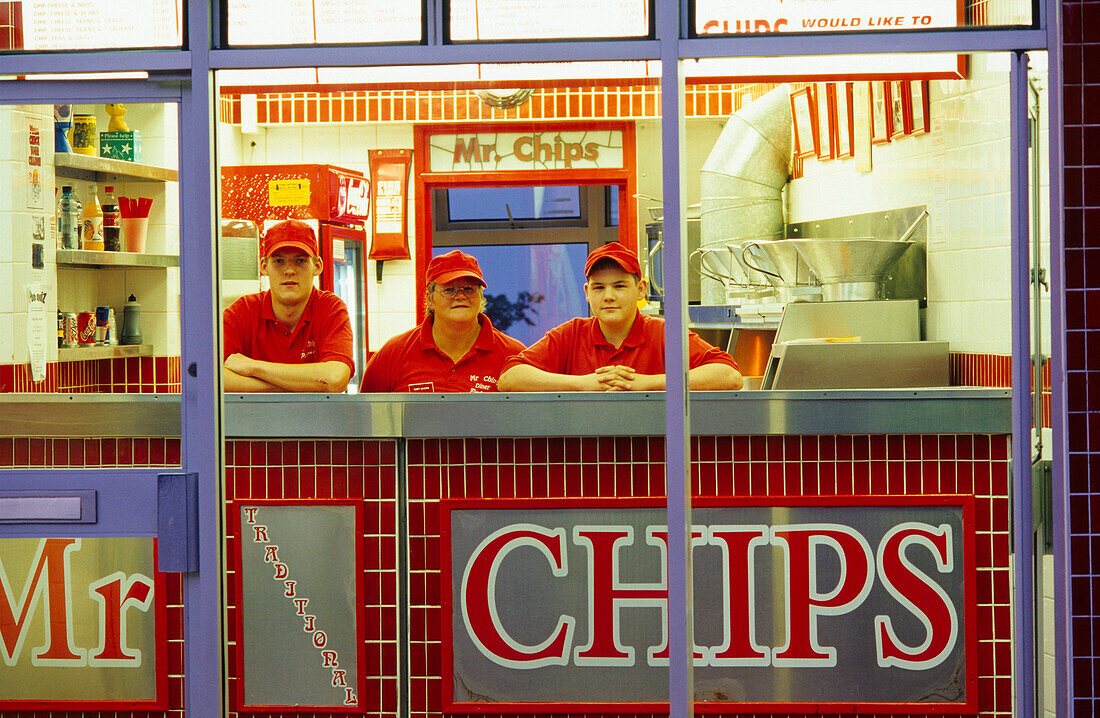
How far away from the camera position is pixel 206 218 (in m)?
2.44

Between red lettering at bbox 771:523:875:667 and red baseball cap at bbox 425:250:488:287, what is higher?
red baseball cap at bbox 425:250:488:287

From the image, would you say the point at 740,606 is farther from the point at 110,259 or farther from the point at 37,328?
the point at 110,259

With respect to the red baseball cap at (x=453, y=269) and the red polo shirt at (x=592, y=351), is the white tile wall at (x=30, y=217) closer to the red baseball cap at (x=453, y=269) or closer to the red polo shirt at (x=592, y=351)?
the red baseball cap at (x=453, y=269)

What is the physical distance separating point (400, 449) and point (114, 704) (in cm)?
105

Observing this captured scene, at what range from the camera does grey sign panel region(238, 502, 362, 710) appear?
2963mm

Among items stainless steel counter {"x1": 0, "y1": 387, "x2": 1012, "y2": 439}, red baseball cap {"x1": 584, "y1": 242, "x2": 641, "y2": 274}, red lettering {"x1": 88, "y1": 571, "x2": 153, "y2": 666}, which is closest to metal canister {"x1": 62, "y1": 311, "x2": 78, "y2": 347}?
stainless steel counter {"x1": 0, "y1": 387, "x2": 1012, "y2": 439}

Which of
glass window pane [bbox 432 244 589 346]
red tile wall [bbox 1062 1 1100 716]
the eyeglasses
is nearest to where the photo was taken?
red tile wall [bbox 1062 1 1100 716]

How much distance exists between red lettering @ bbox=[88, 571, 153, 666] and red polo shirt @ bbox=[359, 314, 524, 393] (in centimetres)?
117

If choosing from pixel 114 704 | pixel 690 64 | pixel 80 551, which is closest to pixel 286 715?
pixel 114 704

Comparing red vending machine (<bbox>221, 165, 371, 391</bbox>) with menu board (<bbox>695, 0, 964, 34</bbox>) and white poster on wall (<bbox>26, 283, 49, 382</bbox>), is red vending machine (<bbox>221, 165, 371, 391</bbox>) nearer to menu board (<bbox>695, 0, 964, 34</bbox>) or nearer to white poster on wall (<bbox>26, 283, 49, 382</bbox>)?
white poster on wall (<bbox>26, 283, 49, 382</bbox>)

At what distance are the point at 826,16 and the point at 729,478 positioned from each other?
124 cm

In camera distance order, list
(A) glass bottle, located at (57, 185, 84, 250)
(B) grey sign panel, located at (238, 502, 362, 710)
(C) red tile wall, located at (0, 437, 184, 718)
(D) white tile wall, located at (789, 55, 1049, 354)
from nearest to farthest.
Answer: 1. (C) red tile wall, located at (0, 437, 184, 718)
2. (A) glass bottle, located at (57, 185, 84, 250)
3. (B) grey sign panel, located at (238, 502, 362, 710)
4. (D) white tile wall, located at (789, 55, 1049, 354)

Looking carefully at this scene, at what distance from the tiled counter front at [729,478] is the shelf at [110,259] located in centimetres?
98

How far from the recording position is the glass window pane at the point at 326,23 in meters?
2.47
